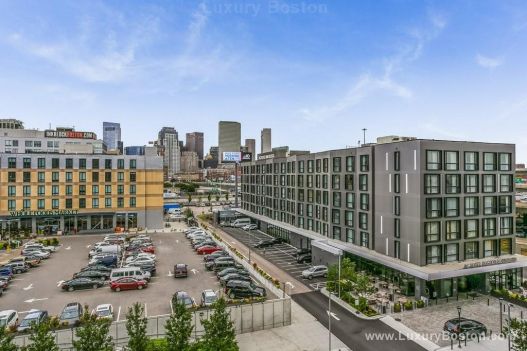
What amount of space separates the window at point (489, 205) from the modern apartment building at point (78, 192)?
70.4 metres

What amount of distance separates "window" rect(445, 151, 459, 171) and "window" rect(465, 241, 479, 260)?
982cm

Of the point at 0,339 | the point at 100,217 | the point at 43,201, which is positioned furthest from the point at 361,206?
the point at 43,201

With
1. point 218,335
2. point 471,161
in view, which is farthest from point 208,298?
point 471,161

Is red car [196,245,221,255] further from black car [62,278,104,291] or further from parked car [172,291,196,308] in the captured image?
parked car [172,291,196,308]

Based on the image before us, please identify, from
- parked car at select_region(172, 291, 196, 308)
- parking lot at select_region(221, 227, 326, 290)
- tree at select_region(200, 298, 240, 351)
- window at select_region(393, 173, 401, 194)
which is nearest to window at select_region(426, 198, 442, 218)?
window at select_region(393, 173, 401, 194)

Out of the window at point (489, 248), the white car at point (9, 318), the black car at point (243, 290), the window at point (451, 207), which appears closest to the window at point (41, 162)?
the white car at point (9, 318)

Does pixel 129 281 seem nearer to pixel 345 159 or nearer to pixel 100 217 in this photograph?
pixel 345 159

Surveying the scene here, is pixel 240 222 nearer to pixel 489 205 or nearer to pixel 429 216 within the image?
pixel 429 216

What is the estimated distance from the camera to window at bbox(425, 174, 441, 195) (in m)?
40.4

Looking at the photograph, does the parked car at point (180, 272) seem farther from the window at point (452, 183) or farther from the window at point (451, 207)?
the window at point (452, 183)

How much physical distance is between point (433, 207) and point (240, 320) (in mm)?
26275

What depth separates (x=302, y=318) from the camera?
1358 inches

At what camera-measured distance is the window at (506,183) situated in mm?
45400

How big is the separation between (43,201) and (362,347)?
257ft
